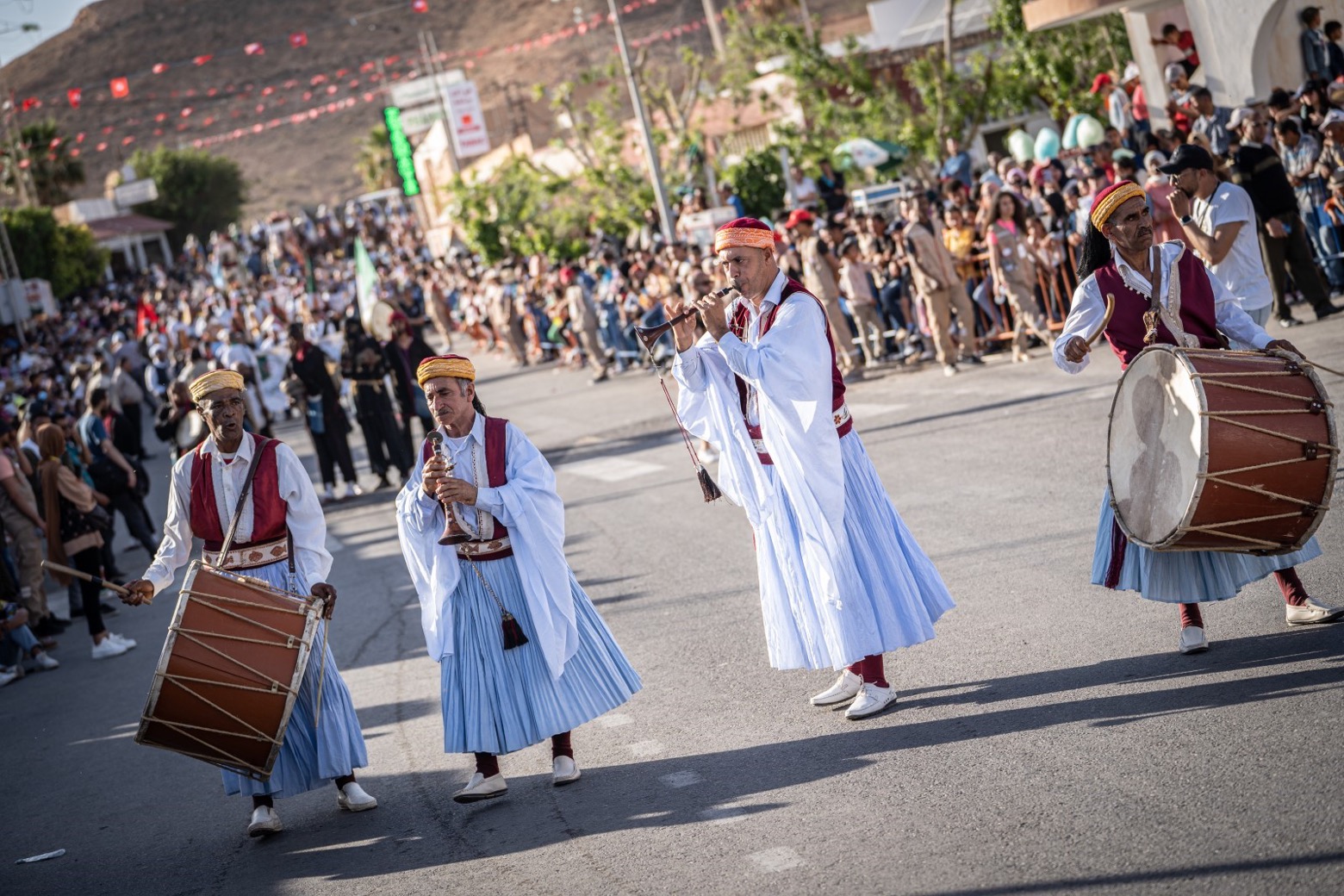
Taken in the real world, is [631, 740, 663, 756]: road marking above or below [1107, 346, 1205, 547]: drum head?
below

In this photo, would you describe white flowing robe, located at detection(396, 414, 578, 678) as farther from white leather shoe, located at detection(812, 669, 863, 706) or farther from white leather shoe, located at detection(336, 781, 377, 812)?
white leather shoe, located at detection(812, 669, 863, 706)

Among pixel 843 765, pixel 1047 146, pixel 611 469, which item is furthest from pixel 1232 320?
pixel 1047 146

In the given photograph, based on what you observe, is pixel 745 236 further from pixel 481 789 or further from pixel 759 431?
pixel 481 789

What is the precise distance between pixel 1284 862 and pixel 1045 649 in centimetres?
244

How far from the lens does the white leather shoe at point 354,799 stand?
255 inches

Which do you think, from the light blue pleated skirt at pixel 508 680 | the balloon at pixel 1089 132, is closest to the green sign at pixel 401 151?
the balloon at pixel 1089 132

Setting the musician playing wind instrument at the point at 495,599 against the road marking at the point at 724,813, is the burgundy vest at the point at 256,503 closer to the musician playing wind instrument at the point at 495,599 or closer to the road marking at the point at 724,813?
the musician playing wind instrument at the point at 495,599

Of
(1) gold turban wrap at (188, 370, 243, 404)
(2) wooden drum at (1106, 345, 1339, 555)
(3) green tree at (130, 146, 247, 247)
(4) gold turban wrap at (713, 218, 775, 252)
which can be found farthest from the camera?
(3) green tree at (130, 146, 247, 247)

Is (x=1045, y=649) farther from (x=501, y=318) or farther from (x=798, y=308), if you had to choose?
(x=501, y=318)

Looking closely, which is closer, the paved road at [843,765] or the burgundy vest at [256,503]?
the paved road at [843,765]

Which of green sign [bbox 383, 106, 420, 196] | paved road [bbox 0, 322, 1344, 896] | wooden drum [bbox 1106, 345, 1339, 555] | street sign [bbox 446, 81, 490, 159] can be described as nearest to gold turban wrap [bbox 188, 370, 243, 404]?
paved road [bbox 0, 322, 1344, 896]

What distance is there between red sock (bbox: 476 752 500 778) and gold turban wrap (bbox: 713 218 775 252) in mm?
2325

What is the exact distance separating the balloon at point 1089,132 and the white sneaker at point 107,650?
1673 centimetres

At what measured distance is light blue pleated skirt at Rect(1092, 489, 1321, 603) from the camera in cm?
579
